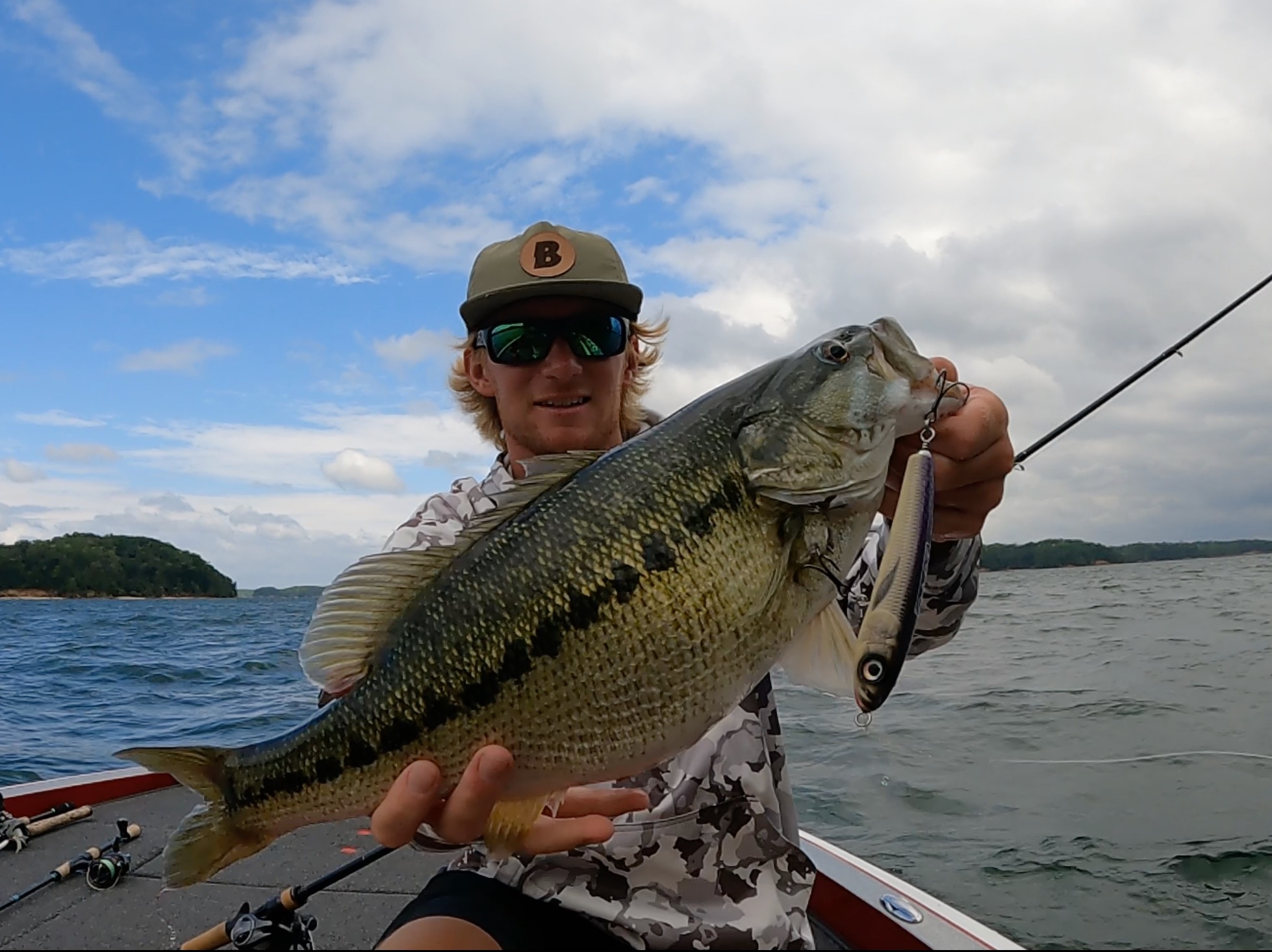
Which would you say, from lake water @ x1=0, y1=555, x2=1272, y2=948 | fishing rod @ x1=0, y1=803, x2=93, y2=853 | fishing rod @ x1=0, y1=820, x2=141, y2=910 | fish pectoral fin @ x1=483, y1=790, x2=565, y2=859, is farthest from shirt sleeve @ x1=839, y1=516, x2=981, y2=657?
fishing rod @ x1=0, y1=803, x2=93, y2=853

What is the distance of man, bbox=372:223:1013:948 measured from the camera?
2.05m

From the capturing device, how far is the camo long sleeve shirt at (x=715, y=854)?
2506mm

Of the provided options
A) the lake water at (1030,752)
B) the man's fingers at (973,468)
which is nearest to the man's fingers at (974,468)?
the man's fingers at (973,468)

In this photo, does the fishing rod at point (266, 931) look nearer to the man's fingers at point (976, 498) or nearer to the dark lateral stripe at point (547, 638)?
the dark lateral stripe at point (547, 638)

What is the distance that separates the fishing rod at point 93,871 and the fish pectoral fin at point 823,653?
14.6 feet

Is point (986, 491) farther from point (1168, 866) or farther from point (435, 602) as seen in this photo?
point (1168, 866)

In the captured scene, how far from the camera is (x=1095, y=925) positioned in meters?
6.21

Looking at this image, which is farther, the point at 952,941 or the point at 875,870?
the point at 875,870

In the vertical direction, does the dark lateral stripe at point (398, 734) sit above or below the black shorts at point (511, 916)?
above

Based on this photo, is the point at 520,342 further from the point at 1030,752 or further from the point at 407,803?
the point at 1030,752

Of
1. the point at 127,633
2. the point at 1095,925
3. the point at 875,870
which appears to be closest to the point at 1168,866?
the point at 1095,925

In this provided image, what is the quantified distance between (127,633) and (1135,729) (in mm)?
35338

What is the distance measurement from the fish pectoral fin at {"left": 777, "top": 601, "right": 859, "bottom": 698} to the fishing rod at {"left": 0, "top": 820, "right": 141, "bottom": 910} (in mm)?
4452

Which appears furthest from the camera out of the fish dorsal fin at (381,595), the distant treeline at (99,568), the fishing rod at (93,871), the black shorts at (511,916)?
the distant treeline at (99,568)
